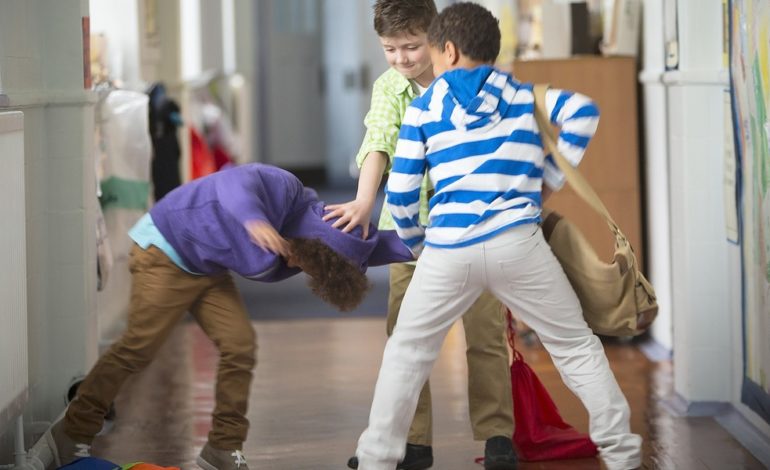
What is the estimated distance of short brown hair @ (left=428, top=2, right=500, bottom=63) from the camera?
300 centimetres

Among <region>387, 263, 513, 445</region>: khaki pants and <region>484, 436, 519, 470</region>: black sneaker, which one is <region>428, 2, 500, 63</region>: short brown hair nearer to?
<region>387, 263, 513, 445</region>: khaki pants

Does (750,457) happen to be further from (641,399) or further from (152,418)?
(152,418)

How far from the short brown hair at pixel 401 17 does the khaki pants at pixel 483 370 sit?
642mm

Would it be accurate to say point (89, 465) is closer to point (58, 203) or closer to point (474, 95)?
point (58, 203)

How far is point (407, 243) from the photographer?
317 centimetres

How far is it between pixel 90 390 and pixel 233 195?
0.73 meters

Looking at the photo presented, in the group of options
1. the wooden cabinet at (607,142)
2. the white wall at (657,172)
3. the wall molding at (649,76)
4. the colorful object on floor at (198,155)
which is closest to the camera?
the wall molding at (649,76)

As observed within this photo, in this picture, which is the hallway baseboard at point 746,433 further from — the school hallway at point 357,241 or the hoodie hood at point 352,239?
the hoodie hood at point 352,239

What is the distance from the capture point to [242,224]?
3.13m

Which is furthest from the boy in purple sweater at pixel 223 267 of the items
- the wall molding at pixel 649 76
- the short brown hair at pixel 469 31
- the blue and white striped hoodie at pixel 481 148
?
the wall molding at pixel 649 76

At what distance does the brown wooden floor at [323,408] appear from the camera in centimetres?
373

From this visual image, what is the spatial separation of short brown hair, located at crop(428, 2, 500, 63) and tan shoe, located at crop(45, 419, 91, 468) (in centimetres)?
146

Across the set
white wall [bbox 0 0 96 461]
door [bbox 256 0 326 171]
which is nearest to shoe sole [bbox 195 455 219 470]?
white wall [bbox 0 0 96 461]

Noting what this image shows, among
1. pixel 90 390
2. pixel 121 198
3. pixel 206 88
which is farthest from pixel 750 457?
pixel 206 88
